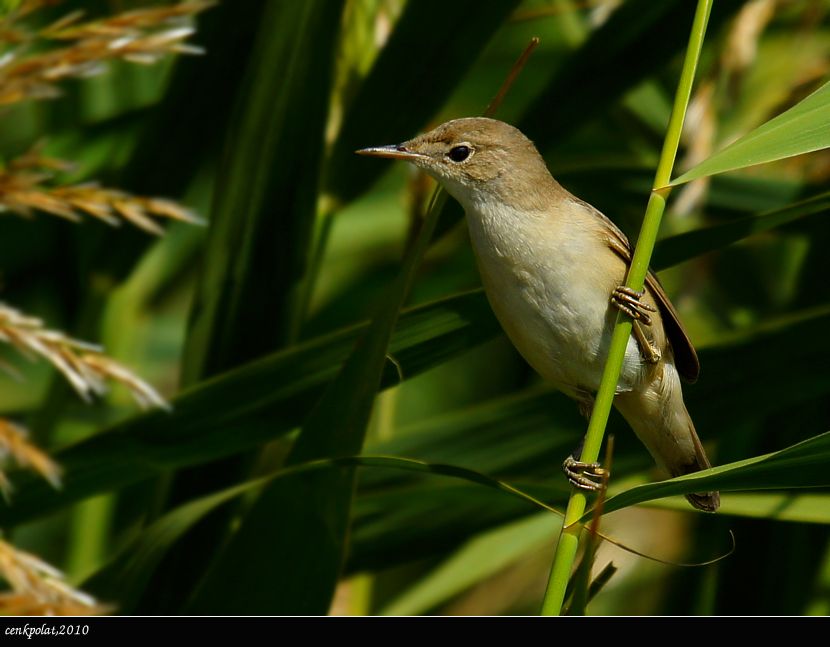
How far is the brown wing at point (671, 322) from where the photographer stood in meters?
1.80

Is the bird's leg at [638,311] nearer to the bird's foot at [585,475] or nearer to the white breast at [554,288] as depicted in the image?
the white breast at [554,288]

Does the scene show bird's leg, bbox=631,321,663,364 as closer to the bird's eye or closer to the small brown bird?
the small brown bird

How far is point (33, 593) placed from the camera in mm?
1241

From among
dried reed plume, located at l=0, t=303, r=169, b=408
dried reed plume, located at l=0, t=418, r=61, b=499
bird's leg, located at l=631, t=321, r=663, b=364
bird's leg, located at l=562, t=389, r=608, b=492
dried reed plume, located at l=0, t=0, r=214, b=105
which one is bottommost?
bird's leg, located at l=562, t=389, r=608, b=492

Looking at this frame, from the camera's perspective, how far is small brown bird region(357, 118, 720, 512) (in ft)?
5.68

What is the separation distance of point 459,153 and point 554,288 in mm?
372

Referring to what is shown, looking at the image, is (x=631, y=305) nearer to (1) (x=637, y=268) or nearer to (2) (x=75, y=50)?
(1) (x=637, y=268)

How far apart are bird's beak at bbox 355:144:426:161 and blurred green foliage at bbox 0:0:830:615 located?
0.12 metres

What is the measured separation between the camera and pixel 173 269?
340cm

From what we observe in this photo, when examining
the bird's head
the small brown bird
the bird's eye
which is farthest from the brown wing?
the bird's eye

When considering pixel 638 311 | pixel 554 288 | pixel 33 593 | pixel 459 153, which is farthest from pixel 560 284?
pixel 33 593

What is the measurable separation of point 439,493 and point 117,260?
2.96 ft

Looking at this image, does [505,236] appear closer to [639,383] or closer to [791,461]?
[639,383]

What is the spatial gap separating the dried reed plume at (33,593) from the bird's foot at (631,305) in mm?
810
